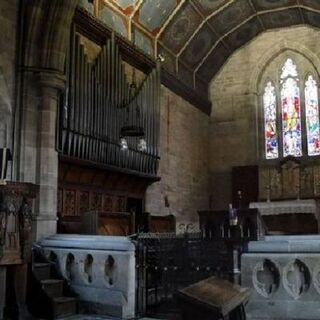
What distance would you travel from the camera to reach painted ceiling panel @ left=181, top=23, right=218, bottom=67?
1427cm

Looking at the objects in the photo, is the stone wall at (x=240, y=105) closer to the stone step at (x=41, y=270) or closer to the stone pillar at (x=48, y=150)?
the stone pillar at (x=48, y=150)

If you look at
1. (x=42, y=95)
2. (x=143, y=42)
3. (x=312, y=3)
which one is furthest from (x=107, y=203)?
(x=312, y=3)

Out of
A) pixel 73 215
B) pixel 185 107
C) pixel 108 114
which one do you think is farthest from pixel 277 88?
pixel 73 215

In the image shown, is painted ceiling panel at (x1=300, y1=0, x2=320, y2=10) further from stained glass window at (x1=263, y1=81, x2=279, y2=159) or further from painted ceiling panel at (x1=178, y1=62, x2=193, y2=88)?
painted ceiling panel at (x1=178, y1=62, x2=193, y2=88)

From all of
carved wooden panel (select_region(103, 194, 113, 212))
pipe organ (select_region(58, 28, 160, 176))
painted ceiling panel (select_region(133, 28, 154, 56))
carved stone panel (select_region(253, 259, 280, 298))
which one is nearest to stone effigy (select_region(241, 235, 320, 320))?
carved stone panel (select_region(253, 259, 280, 298))

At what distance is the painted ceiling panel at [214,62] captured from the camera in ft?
50.9

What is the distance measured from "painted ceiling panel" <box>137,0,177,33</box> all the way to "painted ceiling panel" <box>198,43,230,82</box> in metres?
3.02

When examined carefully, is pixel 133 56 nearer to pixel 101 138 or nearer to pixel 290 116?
pixel 101 138

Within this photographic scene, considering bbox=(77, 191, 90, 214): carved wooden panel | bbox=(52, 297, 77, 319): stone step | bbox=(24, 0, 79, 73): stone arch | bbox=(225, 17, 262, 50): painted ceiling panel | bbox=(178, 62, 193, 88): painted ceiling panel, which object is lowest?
bbox=(52, 297, 77, 319): stone step

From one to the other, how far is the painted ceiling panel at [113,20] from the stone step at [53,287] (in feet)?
22.2

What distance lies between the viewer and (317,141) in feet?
48.4

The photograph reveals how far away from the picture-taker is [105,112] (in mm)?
9812

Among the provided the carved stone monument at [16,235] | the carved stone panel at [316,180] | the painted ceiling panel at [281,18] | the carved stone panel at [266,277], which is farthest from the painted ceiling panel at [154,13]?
the carved stone panel at [266,277]

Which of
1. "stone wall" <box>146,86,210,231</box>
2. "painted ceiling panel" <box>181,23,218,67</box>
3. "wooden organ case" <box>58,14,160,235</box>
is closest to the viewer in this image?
"wooden organ case" <box>58,14,160,235</box>
